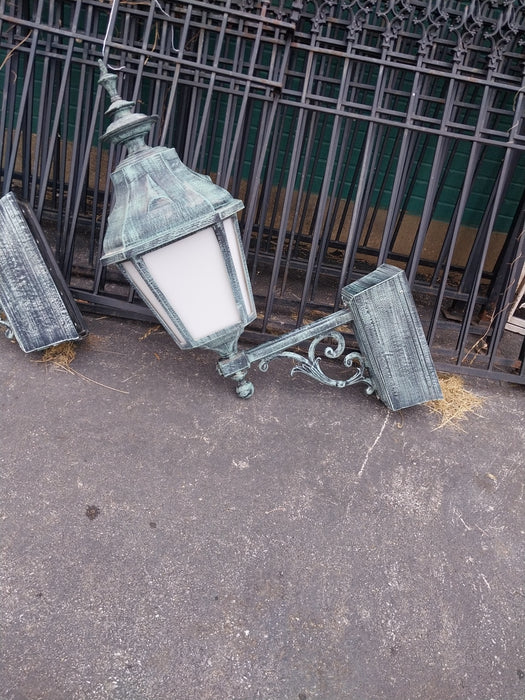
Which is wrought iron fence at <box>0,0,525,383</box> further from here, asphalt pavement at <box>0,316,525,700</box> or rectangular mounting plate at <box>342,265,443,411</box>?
asphalt pavement at <box>0,316,525,700</box>

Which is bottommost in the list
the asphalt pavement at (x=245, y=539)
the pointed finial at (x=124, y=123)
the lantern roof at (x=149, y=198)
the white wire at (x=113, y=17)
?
the asphalt pavement at (x=245, y=539)

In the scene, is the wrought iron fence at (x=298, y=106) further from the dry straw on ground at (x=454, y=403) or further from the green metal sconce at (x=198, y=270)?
the green metal sconce at (x=198, y=270)

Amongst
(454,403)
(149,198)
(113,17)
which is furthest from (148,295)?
(454,403)

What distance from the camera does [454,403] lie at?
8.47 feet

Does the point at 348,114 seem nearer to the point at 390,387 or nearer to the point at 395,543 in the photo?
the point at 390,387

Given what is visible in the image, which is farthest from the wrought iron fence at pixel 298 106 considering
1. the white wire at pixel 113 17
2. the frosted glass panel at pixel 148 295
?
the frosted glass panel at pixel 148 295

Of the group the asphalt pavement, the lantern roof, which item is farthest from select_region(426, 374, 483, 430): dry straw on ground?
the lantern roof

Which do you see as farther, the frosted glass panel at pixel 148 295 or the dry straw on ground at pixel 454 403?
the dry straw on ground at pixel 454 403

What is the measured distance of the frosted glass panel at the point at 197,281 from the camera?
1731 millimetres

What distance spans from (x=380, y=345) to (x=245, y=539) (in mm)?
1028

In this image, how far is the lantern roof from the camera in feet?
5.47

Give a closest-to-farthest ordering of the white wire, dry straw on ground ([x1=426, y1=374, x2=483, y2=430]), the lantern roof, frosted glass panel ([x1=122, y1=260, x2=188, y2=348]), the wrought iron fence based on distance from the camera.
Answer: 1. the lantern roof
2. frosted glass panel ([x1=122, y1=260, x2=188, y2=348])
3. the white wire
4. the wrought iron fence
5. dry straw on ground ([x1=426, y1=374, x2=483, y2=430])

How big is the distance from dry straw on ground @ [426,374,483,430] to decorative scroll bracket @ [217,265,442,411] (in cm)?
23

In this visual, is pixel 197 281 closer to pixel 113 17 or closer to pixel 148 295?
pixel 148 295
